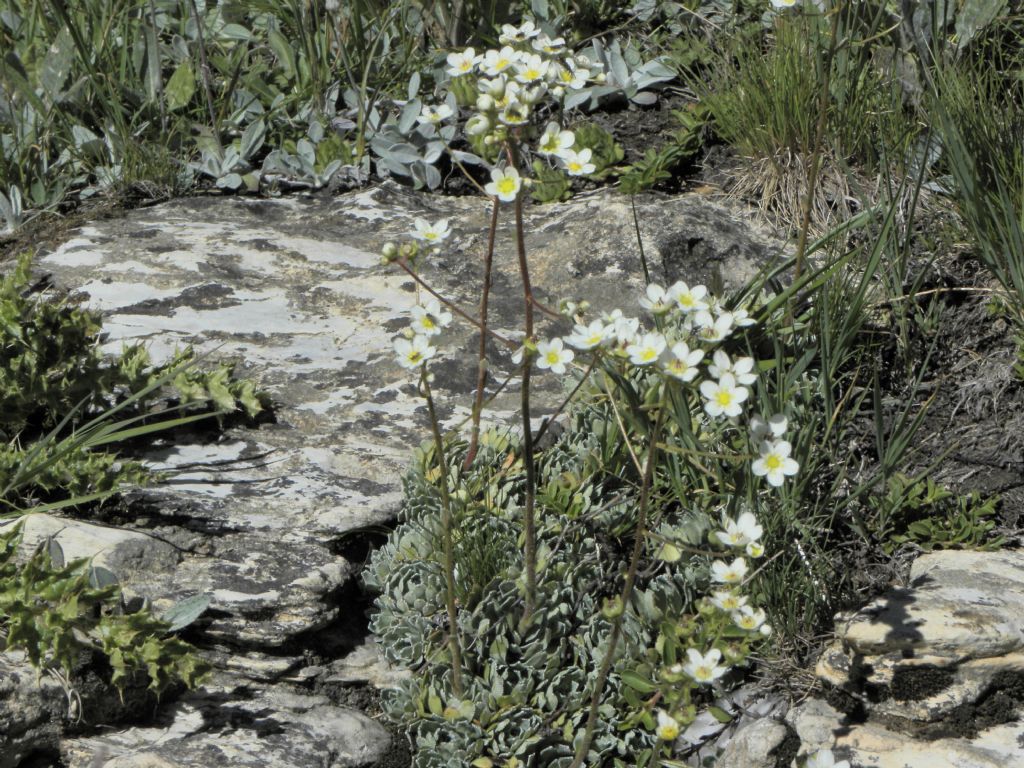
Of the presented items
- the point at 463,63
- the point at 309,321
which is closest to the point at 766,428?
the point at 463,63

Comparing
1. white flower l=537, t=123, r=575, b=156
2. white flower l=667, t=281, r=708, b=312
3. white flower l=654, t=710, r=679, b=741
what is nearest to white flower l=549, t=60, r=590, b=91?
white flower l=537, t=123, r=575, b=156

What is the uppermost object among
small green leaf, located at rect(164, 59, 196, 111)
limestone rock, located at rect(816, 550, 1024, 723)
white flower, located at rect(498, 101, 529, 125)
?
white flower, located at rect(498, 101, 529, 125)

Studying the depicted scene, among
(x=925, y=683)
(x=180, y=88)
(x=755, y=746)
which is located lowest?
(x=755, y=746)

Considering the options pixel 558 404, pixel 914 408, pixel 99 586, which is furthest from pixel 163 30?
pixel 914 408

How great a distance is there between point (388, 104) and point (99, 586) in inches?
107

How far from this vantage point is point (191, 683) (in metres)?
2.36

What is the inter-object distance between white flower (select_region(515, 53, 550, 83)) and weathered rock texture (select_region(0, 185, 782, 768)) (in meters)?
1.03

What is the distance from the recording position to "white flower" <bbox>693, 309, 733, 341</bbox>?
2059 mm

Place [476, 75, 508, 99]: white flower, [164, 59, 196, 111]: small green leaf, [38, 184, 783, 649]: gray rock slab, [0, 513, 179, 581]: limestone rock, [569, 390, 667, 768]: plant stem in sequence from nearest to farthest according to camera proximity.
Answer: [569, 390, 667, 768]: plant stem < [476, 75, 508, 99]: white flower < [0, 513, 179, 581]: limestone rock < [38, 184, 783, 649]: gray rock slab < [164, 59, 196, 111]: small green leaf

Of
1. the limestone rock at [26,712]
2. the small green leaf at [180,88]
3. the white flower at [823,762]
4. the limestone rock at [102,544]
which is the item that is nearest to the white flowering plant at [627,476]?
the white flower at [823,762]

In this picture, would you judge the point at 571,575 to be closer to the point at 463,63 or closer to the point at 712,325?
the point at 712,325

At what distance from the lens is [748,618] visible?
203cm

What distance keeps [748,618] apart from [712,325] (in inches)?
21.8

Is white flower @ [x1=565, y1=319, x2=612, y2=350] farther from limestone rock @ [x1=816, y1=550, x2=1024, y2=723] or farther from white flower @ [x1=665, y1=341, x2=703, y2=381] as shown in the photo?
limestone rock @ [x1=816, y1=550, x2=1024, y2=723]
